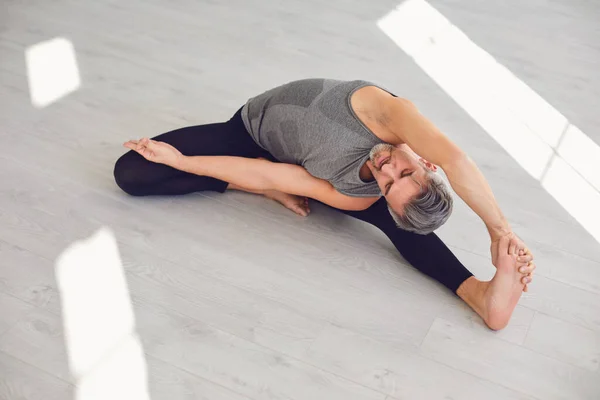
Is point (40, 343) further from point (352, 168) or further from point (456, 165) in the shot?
point (456, 165)

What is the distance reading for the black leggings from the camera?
227 centimetres

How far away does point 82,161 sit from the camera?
8.62 ft

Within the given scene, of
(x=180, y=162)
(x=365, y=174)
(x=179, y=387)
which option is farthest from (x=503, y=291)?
(x=180, y=162)

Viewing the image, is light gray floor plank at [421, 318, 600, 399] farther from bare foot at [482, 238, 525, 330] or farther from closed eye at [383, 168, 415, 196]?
closed eye at [383, 168, 415, 196]

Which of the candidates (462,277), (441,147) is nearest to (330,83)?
(441,147)

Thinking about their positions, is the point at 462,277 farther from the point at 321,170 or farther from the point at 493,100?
the point at 493,100

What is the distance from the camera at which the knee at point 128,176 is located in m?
2.42

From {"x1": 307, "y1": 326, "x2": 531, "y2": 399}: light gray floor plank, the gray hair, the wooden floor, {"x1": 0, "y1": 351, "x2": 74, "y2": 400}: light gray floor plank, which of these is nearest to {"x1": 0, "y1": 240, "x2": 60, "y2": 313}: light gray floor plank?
the wooden floor

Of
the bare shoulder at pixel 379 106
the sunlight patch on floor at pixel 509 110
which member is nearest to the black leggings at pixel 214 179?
the bare shoulder at pixel 379 106

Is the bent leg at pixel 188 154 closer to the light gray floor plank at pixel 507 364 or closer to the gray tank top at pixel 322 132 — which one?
the gray tank top at pixel 322 132

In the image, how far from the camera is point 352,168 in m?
2.18

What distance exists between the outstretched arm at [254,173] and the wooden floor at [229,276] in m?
0.13

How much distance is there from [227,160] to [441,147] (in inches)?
Result: 28.5

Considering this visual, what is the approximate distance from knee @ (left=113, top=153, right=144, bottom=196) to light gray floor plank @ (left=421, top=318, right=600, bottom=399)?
103 centimetres
